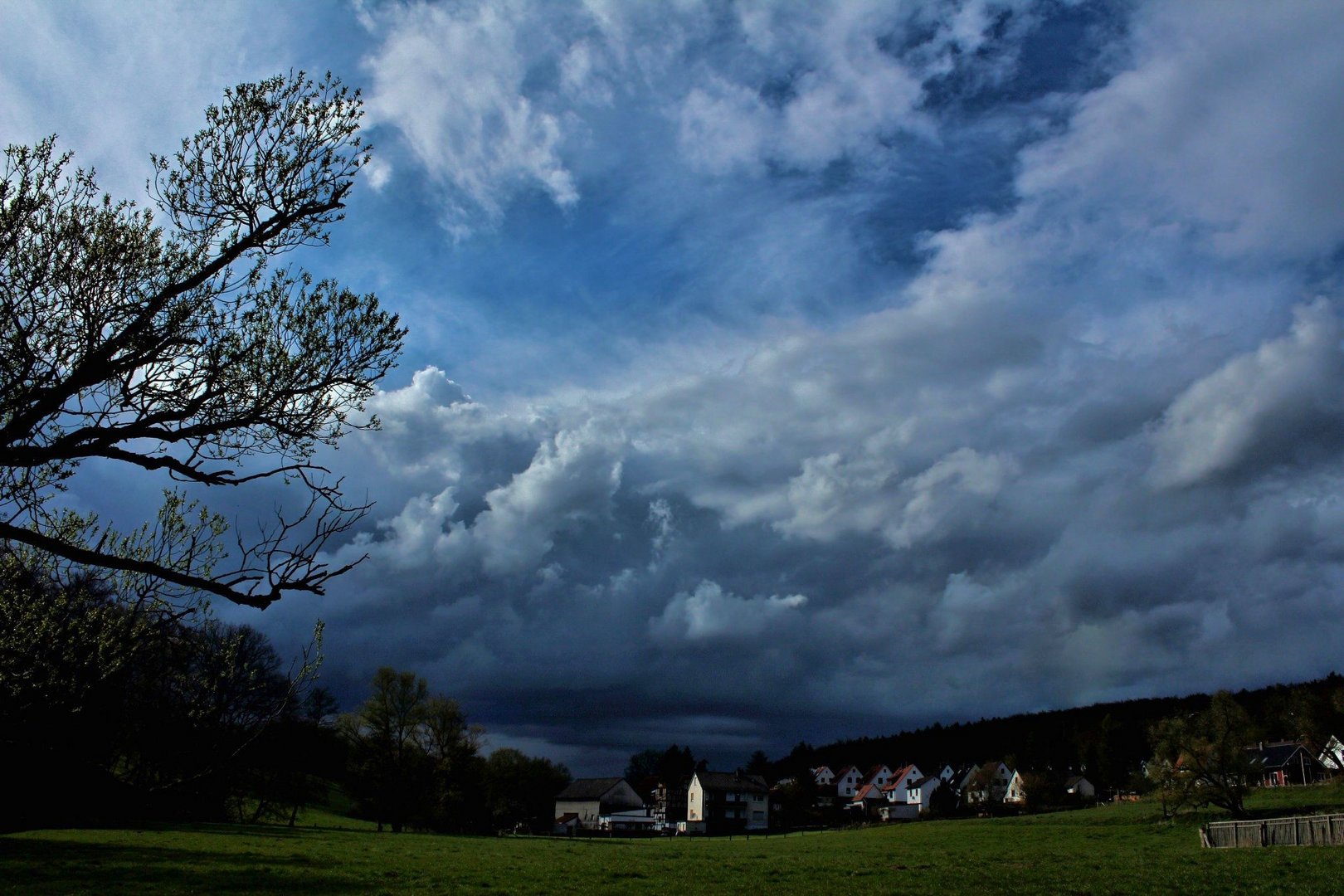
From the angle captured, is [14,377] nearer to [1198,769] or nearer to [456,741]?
[1198,769]

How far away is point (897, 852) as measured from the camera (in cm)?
4922

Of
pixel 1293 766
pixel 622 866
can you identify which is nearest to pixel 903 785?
pixel 1293 766

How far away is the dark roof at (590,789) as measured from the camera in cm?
14575

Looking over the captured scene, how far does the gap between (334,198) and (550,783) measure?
140000 mm

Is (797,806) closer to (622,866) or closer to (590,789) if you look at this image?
(590,789)

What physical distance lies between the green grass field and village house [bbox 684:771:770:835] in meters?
98.9

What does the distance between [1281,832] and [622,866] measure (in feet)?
101

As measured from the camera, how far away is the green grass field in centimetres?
2772

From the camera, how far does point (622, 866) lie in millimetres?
39469

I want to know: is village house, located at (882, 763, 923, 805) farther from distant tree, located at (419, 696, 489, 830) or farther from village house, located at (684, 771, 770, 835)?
distant tree, located at (419, 696, 489, 830)

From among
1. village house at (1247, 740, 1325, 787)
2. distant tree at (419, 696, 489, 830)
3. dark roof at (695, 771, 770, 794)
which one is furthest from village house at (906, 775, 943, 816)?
distant tree at (419, 696, 489, 830)

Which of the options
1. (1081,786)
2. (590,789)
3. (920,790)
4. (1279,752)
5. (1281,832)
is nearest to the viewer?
(1281,832)

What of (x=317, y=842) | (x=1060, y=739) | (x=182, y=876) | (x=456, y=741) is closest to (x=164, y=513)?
(x=182, y=876)

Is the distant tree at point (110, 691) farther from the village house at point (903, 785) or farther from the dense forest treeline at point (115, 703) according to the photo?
the village house at point (903, 785)
